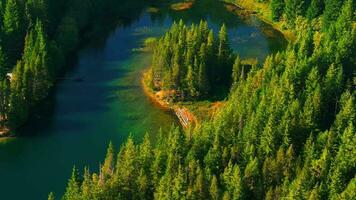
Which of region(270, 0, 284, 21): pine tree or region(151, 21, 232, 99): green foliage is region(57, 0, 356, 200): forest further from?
region(270, 0, 284, 21): pine tree

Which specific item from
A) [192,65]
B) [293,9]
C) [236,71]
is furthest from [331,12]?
[192,65]

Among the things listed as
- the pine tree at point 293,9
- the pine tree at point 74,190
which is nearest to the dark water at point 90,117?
the pine tree at point 293,9

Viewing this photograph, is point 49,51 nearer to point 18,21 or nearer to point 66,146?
point 18,21

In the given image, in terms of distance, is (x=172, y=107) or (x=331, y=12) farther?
(x=331, y=12)

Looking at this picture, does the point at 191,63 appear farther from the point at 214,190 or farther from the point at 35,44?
the point at 214,190

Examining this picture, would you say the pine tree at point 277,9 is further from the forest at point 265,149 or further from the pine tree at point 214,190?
the pine tree at point 214,190
